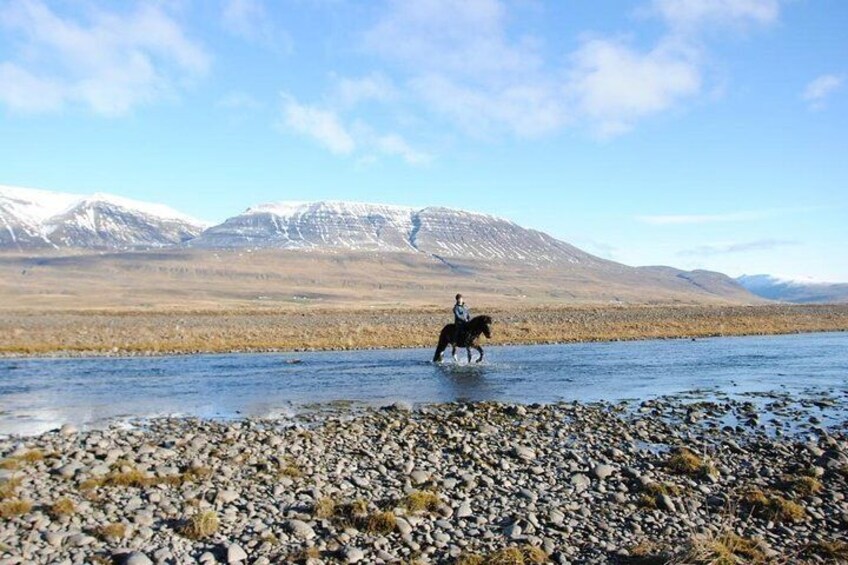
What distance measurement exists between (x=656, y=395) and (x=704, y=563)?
570 inches

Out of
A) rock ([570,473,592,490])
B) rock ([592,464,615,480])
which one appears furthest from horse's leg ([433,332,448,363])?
rock ([570,473,592,490])

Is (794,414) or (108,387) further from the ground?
(794,414)

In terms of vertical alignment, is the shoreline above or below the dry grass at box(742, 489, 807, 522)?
below

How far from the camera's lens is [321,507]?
1049 cm

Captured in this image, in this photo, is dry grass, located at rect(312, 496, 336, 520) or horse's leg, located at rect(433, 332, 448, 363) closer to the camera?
dry grass, located at rect(312, 496, 336, 520)

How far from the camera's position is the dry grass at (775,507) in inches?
403

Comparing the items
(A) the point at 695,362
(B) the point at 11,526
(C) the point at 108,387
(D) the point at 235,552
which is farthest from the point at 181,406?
(A) the point at 695,362

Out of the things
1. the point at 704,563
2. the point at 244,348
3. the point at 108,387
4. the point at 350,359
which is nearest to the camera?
the point at 704,563

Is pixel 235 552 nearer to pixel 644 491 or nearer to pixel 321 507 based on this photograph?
pixel 321 507

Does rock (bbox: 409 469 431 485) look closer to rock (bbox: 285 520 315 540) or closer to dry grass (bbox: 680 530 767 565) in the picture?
rock (bbox: 285 520 315 540)

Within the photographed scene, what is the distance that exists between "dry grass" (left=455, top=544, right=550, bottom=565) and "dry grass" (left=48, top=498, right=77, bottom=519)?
582 cm

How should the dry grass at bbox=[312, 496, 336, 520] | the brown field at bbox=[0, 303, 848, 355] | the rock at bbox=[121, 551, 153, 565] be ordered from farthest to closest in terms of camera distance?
the brown field at bbox=[0, 303, 848, 355], the dry grass at bbox=[312, 496, 336, 520], the rock at bbox=[121, 551, 153, 565]

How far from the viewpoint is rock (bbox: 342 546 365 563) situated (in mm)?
9008

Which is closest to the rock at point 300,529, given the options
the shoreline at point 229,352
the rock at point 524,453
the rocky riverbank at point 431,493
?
the rocky riverbank at point 431,493
